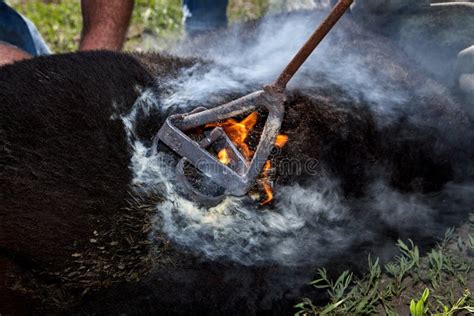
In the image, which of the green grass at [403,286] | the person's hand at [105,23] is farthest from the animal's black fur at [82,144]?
the person's hand at [105,23]

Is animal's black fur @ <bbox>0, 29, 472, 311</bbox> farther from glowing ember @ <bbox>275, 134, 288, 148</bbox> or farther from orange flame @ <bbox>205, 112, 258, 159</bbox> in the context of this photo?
orange flame @ <bbox>205, 112, 258, 159</bbox>

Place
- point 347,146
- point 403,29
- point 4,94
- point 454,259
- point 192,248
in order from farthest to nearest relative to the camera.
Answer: point 403,29 → point 454,259 → point 347,146 → point 192,248 → point 4,94

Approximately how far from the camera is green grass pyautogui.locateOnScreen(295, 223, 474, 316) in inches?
78.7

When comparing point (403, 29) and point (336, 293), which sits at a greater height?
point (403, 29)

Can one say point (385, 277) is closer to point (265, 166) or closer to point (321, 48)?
point (265, 166)

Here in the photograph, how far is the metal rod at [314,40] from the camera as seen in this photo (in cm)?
169

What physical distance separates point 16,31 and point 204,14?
1266mm

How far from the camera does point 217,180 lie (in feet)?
A: 5.62

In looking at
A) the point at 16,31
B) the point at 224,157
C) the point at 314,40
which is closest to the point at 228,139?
the point at 224,157

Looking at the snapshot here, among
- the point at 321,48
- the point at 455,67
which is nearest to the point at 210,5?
the point at 321,48

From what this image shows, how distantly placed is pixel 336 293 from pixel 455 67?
1005mm

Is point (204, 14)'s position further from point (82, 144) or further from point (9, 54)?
point (82, 144)

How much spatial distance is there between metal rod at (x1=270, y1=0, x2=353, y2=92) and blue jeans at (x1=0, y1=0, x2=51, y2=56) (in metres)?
2.03

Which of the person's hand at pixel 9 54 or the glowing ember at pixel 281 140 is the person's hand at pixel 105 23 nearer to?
the person's hand at pixel 9 54
